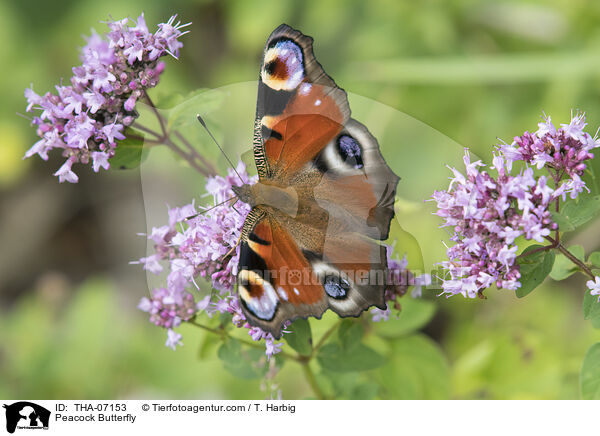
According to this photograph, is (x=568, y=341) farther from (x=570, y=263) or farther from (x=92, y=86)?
(x=92, y=86)

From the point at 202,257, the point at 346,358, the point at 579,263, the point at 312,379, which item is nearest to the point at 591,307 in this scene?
the point at 579,263

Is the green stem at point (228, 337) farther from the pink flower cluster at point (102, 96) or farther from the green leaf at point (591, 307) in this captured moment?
the green leaf at point (591, 307)

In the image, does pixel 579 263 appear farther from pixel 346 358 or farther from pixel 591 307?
pixel 346 358

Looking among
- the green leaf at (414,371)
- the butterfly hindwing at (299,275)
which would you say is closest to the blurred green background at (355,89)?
the green leaf at (414,371)

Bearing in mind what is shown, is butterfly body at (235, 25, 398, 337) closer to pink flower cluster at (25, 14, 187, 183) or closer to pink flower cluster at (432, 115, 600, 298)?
pink flower cluster at (432, 115, 600, 298)

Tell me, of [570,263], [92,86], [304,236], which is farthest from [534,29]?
[92,86]
